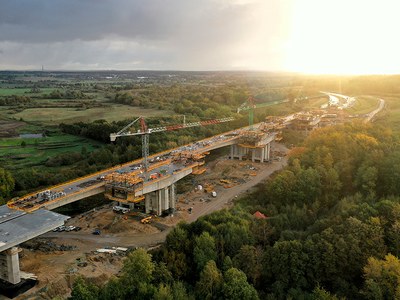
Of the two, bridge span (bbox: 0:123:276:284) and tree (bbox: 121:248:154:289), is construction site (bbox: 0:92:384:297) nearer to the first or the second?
bridge span (bbox: 0:123:276:284)

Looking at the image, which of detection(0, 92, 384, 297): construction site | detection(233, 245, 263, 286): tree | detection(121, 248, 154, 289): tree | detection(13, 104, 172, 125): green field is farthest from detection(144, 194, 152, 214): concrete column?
detection(13, 104, 172, 125): green field

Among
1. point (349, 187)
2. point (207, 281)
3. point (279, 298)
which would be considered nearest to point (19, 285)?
point (207, 281)

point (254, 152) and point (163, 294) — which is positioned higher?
point (254, 152)

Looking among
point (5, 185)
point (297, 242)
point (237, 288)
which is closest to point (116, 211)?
point (5, 185)

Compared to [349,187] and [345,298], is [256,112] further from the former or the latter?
[345,298]

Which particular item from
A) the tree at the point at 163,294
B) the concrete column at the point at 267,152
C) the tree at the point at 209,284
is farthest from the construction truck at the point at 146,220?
the concrete column at the point at 267,152

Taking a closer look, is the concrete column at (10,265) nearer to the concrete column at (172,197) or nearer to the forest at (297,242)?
the forest at (297,242)

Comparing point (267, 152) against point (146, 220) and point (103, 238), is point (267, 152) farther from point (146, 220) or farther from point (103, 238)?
point (103, 238)
